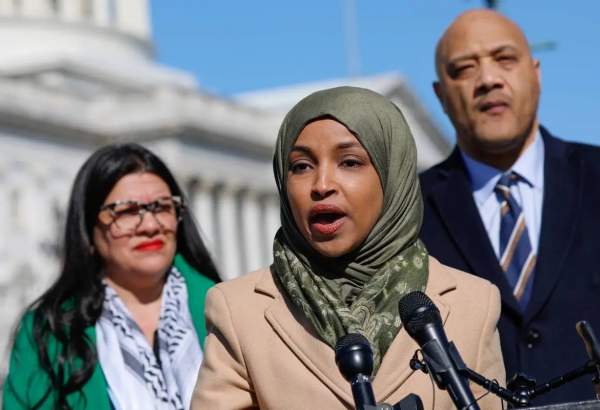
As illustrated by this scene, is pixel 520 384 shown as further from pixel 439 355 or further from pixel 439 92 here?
pixel 439 92

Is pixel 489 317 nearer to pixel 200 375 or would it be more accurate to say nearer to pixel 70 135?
pixel 200 375

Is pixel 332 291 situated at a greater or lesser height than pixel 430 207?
lesser

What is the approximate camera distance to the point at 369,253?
4.67 metres

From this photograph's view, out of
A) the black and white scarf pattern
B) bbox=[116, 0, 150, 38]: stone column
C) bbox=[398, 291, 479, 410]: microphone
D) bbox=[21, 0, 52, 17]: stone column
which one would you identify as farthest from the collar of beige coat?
bbox=[116, 0, 150, 38]: stone column

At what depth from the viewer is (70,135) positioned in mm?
62094

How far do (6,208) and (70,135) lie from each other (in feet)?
20.9

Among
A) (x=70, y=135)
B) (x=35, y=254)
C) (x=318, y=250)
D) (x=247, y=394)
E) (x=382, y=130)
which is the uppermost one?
(x=70, y=135)

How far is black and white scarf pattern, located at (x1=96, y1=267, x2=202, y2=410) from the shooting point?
7074 millimetres

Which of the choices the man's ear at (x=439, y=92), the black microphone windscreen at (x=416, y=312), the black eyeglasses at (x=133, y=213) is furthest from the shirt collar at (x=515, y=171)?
the black microphone windscreen at (x=416, y=312)

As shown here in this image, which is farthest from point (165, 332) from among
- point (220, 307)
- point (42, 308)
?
point (220, 307)

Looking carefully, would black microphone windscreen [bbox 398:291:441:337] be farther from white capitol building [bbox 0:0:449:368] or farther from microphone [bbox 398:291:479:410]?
white capitol building [bbox 0:0:449:368]

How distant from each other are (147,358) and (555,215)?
1.87 m

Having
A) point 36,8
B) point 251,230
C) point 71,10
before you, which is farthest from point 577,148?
point 71,10

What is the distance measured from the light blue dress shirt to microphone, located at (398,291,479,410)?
8.50ft
